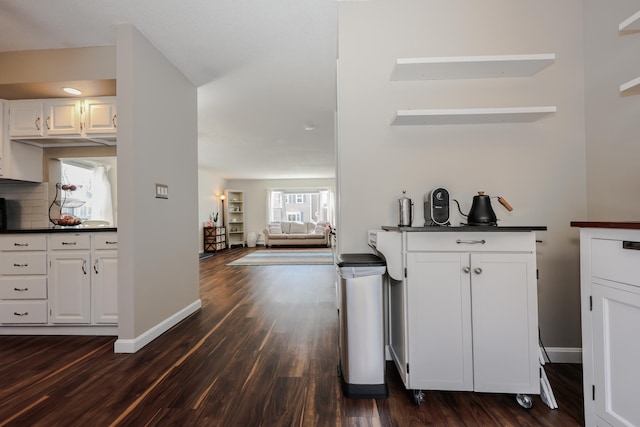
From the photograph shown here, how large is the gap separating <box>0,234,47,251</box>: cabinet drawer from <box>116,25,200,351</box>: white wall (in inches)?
35.8

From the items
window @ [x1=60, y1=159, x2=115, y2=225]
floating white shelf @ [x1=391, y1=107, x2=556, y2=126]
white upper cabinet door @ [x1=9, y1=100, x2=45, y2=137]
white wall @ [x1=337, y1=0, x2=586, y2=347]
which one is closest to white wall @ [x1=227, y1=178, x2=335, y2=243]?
window @ [x1=60, y1=159, x2=115, y2=225]

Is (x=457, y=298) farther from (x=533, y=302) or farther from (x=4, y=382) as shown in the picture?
(x=4, y=382)

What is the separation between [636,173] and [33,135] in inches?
179

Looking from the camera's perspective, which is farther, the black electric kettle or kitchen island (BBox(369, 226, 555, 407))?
the black electric kettle

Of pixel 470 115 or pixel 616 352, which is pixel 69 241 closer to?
pixel 470 115

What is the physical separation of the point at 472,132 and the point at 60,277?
346 centimetres

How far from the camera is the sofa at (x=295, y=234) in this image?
9516mm

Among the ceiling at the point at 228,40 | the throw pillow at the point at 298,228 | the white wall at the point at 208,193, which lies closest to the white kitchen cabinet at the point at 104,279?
the ceiling at the point at 228,40

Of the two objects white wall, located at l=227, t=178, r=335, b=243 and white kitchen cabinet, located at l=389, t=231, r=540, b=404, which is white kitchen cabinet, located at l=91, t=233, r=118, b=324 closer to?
white kitchen cabinet, located at l=389, t=231, r=540, b=404

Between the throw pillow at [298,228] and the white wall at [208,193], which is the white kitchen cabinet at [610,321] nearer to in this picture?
the white wall at [208,193]

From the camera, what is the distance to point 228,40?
2.47m

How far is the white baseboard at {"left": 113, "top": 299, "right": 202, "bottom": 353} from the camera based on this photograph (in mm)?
2160

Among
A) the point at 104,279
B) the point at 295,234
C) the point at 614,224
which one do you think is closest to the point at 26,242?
the point at 104,279

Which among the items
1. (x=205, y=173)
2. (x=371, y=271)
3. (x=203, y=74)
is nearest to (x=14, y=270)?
(x=203, y=74)
